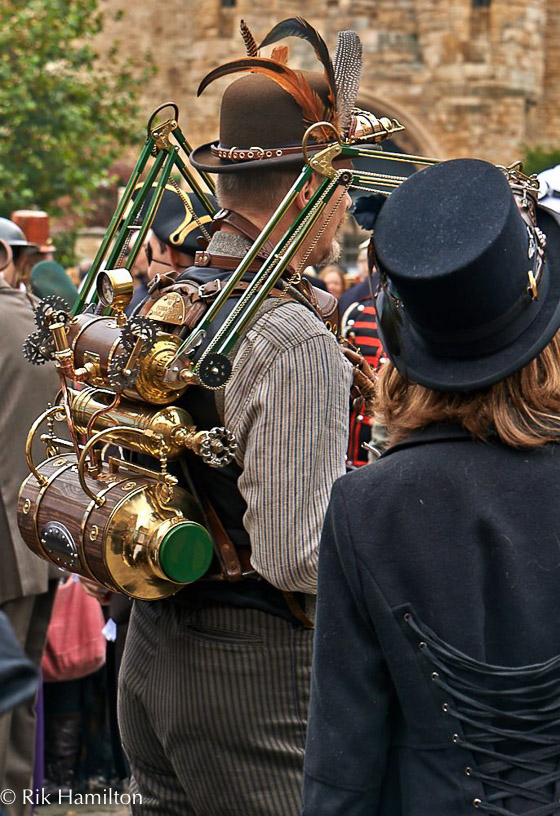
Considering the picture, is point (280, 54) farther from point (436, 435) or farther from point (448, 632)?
point (448, 632)

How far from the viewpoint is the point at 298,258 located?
2.89m

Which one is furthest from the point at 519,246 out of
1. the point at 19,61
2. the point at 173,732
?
the point at 19,61

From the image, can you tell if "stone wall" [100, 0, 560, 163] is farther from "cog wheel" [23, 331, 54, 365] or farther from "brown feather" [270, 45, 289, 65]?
"cog wheel" [23, 331, 54, 365]

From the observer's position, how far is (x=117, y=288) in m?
2.96

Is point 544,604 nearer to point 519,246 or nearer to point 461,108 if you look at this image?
point 519,246

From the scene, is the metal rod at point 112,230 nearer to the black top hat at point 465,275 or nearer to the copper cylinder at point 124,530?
the copper cylinder at point 124,530

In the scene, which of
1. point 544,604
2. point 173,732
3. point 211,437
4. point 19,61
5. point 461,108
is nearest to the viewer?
point 544,604

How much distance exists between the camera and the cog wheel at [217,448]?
258 centimetres

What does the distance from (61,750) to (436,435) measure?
432 centimetres

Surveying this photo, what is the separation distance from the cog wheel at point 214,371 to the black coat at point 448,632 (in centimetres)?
54

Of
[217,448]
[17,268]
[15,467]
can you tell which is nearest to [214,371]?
[217,448]

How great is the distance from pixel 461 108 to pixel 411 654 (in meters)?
22.5

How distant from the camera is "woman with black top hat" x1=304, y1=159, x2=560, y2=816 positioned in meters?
1.97

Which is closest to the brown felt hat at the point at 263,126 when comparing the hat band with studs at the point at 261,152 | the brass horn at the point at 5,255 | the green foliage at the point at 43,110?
the hat band with studs at the point at 261,152
